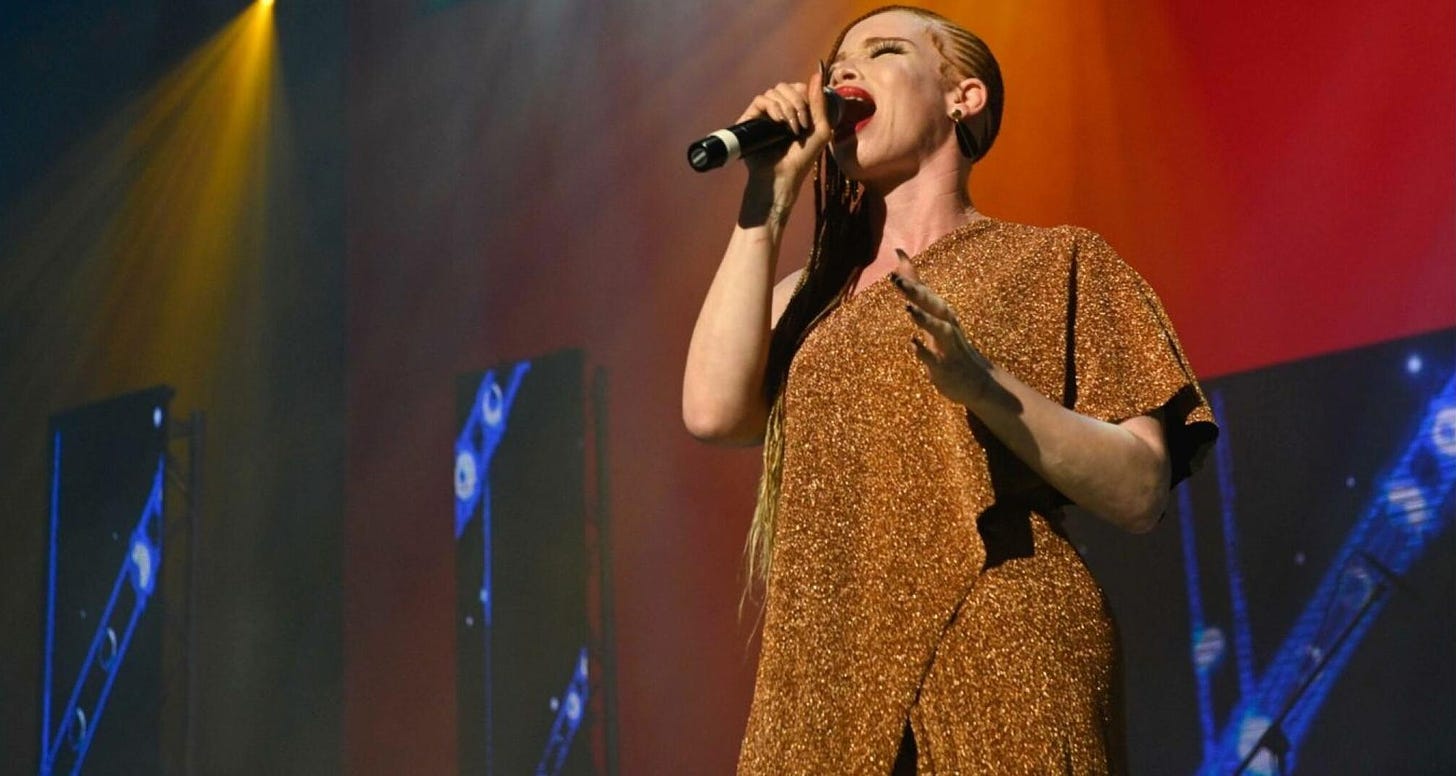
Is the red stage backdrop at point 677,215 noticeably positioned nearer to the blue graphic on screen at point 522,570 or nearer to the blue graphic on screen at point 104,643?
the blue graphic on screen at point 522,570

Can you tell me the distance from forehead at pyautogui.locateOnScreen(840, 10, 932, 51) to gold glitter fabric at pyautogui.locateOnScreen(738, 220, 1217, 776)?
10.4 inches

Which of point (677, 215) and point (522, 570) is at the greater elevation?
point (677, 215)

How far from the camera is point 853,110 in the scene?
1.43 m

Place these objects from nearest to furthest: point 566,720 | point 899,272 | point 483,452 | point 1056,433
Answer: point 899,272 → point 1056,433 → point 566,720 → point 483,452

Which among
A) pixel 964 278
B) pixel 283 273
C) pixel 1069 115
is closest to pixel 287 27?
pixel 283 273

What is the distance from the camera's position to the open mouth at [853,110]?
1.43 metres

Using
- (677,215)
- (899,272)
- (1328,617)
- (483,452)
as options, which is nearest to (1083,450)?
(899,272)

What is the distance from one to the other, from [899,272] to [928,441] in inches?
9.6

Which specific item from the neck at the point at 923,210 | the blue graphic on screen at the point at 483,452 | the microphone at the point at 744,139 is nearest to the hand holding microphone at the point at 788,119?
the microphone at the point at 744,139

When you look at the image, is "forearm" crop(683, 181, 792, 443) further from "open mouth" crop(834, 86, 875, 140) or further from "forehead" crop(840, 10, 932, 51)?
"forehead" crop(840, 10, 932, 51)

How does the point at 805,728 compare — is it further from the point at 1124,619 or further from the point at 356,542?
the point at 356,542

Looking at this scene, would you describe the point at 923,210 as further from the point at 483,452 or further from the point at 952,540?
the point at 483,452

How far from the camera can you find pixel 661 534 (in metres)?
2.87

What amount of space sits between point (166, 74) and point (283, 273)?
24.9 inches
